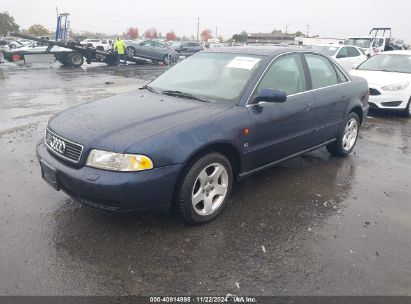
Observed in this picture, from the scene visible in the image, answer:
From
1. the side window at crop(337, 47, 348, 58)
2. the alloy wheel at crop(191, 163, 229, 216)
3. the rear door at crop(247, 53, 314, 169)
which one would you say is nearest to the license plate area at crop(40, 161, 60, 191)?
Result: the alloy wheel at crop(191, 163, 229, 216)

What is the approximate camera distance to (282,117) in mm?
4102

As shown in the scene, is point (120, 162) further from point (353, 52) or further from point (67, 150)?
point (353, 52)

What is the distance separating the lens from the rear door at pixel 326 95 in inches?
185

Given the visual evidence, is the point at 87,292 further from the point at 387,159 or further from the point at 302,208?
the point at 387,159

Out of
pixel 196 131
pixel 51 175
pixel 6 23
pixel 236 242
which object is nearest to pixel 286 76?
pixel 196 131

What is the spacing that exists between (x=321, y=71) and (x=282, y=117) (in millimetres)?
1268

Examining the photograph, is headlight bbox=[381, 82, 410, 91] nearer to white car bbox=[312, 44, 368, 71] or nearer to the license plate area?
white car bbox=[312, 44, 368, 71]

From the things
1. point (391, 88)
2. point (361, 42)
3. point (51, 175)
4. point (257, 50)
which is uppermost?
point (361, 42)

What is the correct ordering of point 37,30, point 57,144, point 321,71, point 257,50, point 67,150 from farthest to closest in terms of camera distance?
point 37,30, point 321,71, point 257,50, point 57,144, point 67,150

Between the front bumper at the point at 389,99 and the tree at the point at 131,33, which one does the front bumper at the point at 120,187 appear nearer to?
the front bumper at the point at 389,99

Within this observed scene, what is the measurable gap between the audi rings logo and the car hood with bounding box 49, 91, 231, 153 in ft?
0.21

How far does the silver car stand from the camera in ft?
77.2

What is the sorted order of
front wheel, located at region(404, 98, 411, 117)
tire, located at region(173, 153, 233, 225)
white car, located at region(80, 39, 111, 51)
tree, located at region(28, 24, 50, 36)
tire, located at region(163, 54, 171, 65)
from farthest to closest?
tree, located at region(28, 24, 50, 36), tire, located at region(163, 54, 171, 65), white car, located at region(80, 39, 111, 51), front wheel, located at region(404, 98, 411, 117), tire, located at region(173, 153, 233, 225)

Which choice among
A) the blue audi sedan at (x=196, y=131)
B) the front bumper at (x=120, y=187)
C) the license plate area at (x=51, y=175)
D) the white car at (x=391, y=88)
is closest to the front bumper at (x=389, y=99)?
the white car at (x=391, y=88)
